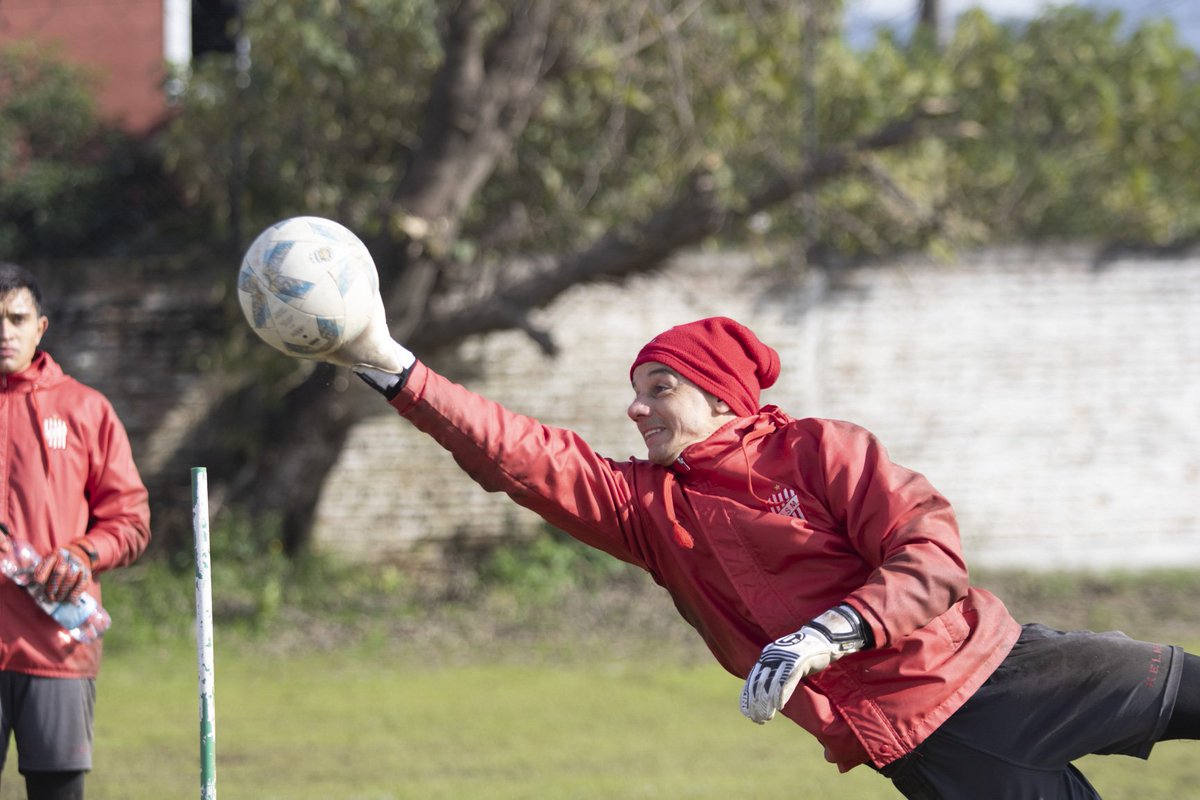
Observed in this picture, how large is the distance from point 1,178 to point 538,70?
4.40 m

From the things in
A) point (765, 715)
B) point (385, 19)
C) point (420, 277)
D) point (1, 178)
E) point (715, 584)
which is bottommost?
point (765, 715)

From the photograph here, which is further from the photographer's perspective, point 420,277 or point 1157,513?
point 1157,513

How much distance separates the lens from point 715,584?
3.44 meters

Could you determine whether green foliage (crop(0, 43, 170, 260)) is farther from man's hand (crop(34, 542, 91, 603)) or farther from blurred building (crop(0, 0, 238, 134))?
man's hand (crop(34, 542, 91, 603))

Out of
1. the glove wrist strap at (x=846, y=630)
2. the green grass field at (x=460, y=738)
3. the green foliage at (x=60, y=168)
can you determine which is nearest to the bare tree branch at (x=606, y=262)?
the green grass field at (x=460, y=738)

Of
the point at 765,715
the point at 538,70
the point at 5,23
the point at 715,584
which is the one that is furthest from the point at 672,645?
the point at 5,23

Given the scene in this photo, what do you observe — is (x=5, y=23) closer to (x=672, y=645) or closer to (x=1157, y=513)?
(x=672, y=645)

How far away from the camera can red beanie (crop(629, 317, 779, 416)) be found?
3.48 m

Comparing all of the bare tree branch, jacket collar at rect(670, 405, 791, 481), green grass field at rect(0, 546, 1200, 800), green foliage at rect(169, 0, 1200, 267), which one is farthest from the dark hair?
green foliage at rect(169, 0, 1200, 267)

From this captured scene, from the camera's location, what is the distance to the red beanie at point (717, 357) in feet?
11.4

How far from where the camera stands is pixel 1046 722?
10.5 ft

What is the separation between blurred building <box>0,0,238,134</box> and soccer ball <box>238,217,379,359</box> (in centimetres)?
969

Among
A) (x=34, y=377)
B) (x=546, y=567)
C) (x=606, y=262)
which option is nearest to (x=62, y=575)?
(x=34, y=377)

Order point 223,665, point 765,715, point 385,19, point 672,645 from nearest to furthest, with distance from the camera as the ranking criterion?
1. point 765,715
2. point 223,665
3. point 672,645
4. point 385,19
